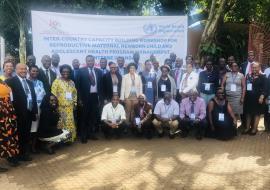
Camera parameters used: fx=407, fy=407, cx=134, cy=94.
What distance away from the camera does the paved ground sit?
20.4ft

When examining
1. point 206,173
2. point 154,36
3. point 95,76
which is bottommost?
point 206,173

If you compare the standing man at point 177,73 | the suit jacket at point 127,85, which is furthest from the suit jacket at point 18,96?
the standing man at point 177,73

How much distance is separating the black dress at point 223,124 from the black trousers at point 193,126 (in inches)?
11.4

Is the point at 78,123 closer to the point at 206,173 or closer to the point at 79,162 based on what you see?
the point at 79,162

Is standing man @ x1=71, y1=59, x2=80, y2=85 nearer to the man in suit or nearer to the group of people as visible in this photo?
the group of people

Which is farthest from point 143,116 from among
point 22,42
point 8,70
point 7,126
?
point 22,42

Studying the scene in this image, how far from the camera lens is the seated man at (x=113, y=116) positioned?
29.6ft

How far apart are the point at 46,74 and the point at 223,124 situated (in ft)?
13.3

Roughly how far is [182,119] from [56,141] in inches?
117

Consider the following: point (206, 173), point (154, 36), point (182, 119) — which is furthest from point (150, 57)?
point (206, 173)

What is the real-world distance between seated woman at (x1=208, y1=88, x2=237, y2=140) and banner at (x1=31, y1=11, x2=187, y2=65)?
204cm

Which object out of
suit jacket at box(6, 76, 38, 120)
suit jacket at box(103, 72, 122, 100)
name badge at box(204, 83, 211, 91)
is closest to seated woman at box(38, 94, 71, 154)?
suit jacket at box(6, 76, 38, 120)

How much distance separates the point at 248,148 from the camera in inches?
331

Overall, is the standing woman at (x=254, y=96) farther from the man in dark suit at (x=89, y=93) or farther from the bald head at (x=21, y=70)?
the bald head at (x=21, y=70)
